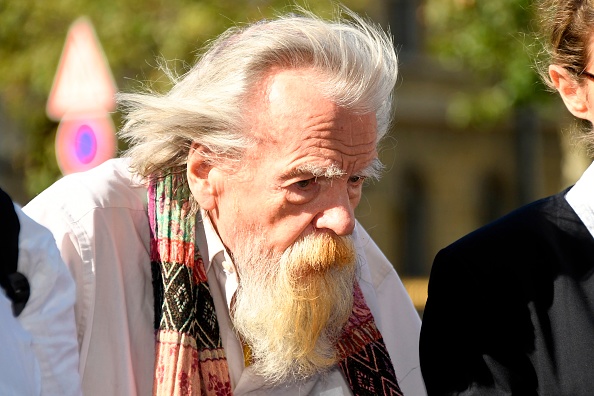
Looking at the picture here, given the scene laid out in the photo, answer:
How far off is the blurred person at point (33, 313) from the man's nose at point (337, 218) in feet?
3.11

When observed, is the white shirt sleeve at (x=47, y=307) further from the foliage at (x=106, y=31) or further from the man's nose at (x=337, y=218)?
the foliage at (x=106, y=31)

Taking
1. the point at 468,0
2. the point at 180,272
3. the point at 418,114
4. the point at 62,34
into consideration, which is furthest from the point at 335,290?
the point at 418,114

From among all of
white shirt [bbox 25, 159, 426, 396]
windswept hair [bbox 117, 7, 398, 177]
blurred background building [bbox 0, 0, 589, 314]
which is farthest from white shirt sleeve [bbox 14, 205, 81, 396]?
blurred background building [bbox 0, 0, 589, 314]

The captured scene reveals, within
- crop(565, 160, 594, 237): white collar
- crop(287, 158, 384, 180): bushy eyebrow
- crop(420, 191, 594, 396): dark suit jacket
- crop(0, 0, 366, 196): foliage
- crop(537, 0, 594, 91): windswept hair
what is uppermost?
crop(0, 0, 366, 196): foliage

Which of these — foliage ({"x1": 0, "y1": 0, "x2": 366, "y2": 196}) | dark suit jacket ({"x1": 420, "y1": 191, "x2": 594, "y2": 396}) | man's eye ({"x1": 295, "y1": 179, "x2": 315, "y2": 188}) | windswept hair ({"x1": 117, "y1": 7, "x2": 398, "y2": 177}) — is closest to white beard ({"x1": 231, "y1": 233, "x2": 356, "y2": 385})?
man's eye ({"x1": 295, "y1": 179, "x2": 315, "y2": 188})

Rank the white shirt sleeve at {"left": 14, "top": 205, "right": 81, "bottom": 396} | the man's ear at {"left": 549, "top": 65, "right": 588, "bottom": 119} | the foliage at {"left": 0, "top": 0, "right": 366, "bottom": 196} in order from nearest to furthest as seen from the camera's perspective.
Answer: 1. the white shirt sleeve at {"left": 14, "top": 205, "right": 81, "bottom": 396}
2. the man's ear at {"left": 549, "top": 65, "right": 588, "bottom": 119}
3. the foliage at {"left": 0, "top": 0, "right": 366, "bottom": 196}

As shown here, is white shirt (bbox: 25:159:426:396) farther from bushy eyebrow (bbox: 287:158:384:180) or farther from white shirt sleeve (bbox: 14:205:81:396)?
white shirt sleeve (bbox: 14:205:81:396)

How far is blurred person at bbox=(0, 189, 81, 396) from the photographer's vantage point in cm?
227

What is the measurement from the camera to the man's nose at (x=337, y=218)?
346 centimetres

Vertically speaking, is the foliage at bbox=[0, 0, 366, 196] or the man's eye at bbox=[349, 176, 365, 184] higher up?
the foliage at bbox=[0, 0, 366, 196]

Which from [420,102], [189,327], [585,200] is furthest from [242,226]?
[420,102]

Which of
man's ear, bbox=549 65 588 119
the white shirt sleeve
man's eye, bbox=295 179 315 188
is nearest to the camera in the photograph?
the white shirt sleeve

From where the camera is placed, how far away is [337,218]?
347cm

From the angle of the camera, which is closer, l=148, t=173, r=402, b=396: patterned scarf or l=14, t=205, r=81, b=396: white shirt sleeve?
l=14, t=205, r=81, b=396: white shirt sleeve
